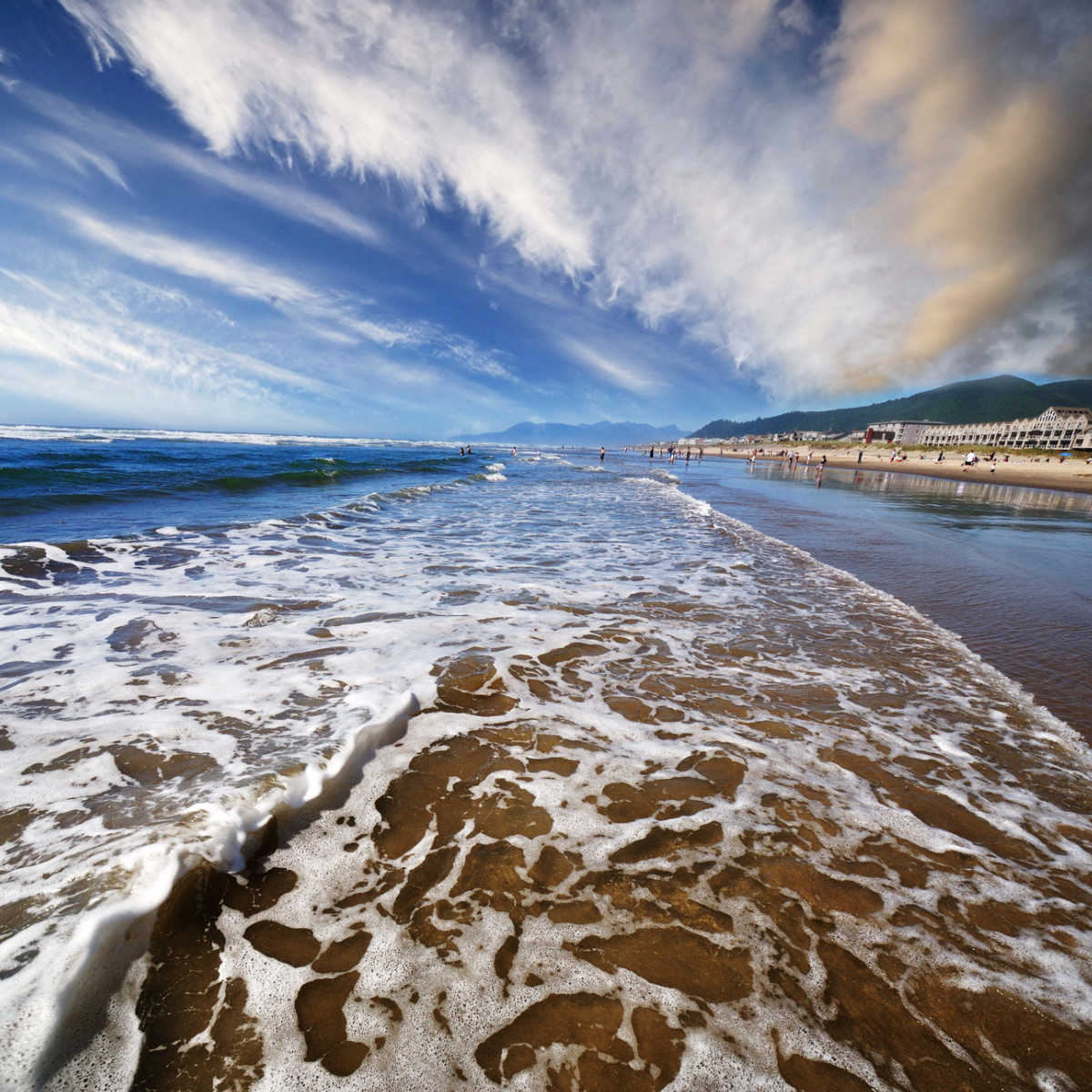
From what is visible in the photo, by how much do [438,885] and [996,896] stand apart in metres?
3.16

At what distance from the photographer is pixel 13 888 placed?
89.5 inches

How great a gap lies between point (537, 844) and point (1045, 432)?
150m

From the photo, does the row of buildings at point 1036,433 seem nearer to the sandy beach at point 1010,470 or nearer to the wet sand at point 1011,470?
the sandy beach at point 1010,470

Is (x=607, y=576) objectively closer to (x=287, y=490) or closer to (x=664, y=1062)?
(x=664, y=1062)

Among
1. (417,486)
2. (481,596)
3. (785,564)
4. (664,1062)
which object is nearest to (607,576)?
(481,596)

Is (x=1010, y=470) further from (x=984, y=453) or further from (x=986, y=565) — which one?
(x=986, y=565)

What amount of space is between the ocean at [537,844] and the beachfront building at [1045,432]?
109454 millimetres

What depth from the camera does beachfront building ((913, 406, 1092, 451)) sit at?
89.9 m

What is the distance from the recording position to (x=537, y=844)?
9.30 feet

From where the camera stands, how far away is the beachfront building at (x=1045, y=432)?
295ft

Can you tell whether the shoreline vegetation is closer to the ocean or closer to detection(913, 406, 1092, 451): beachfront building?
detection(913, 406, 1092, 451): beachfront building

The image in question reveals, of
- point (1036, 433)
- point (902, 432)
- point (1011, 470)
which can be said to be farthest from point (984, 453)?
point (902, 432)

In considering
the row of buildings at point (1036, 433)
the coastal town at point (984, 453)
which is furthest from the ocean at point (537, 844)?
the row of buildings at point (1036, 433)

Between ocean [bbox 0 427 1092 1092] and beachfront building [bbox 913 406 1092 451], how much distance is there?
109 metres
